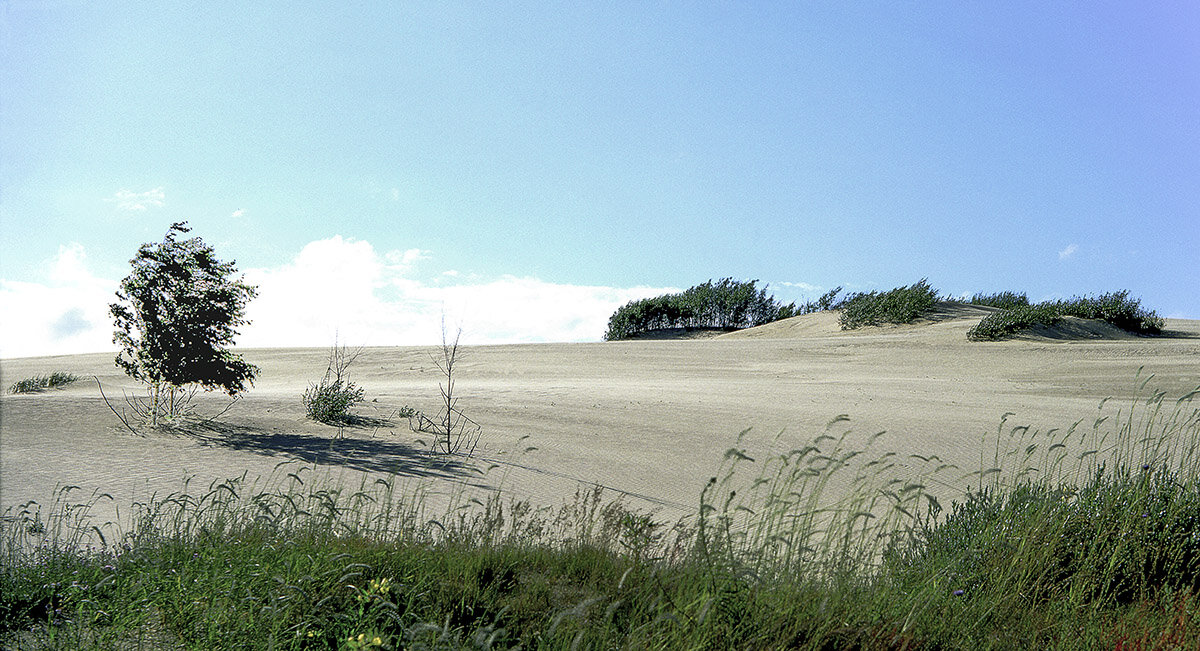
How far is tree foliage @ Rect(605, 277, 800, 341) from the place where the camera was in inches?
1497

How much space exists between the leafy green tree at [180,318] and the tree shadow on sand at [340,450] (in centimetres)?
71

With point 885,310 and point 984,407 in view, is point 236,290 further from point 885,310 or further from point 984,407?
point 885,310

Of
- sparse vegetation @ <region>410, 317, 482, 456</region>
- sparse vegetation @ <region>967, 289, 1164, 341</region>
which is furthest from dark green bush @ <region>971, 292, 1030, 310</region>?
sparse vegetation @ <region>410, 317, 482, 456</region>

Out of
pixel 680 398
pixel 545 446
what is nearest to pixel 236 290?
pixel 545 446

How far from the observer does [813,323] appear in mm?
31109

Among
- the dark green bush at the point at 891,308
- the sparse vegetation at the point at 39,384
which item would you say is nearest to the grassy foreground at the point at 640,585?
the sparse vegetation at the point at 39,384

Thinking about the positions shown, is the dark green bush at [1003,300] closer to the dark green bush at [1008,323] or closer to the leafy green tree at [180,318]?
the dark green bush at [1008,323]

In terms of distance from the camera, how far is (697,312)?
38125 mm

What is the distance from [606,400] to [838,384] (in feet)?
19.2

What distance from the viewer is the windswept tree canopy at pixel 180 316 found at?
1024cm

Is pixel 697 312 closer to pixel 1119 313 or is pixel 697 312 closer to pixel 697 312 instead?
pixel 697 312

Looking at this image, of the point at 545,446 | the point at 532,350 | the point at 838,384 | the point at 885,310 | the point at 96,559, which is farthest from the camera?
the point at 885,310

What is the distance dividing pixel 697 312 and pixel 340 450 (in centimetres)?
3015

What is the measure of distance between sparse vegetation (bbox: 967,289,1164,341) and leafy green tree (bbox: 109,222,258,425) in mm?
20014
